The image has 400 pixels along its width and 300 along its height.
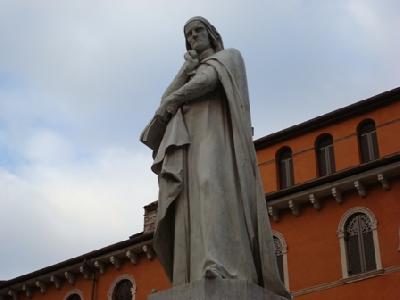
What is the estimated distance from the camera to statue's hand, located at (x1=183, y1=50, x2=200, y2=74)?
266 inches

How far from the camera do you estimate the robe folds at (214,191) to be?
18.7 ft

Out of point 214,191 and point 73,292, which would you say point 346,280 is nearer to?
point 73,292

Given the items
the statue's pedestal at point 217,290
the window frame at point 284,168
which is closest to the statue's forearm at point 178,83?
the statue's pedestal at point 217,290

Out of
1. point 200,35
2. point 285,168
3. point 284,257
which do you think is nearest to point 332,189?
point 284,257

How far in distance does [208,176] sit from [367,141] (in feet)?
80.4

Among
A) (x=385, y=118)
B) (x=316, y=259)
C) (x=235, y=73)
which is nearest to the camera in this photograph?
(x=235, y=73)

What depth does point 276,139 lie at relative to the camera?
31.9 meters

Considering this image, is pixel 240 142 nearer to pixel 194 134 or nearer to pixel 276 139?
pixel 194 134

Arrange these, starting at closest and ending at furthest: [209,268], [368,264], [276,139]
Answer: [209,268] → [368,264] → [276,139]

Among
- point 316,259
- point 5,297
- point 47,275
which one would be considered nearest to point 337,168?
point 316,259

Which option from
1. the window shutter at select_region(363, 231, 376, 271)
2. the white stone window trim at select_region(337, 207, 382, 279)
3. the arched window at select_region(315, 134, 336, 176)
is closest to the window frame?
the arched window at select_region(315, 134, 336, 176)

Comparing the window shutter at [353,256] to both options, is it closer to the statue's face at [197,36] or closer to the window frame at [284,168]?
the window frame at [284,168]

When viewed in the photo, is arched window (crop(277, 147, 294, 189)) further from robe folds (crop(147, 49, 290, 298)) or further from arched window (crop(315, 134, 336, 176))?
robe folds (crop(147, 49, 290, 298))

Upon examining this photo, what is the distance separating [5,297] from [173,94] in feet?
103
